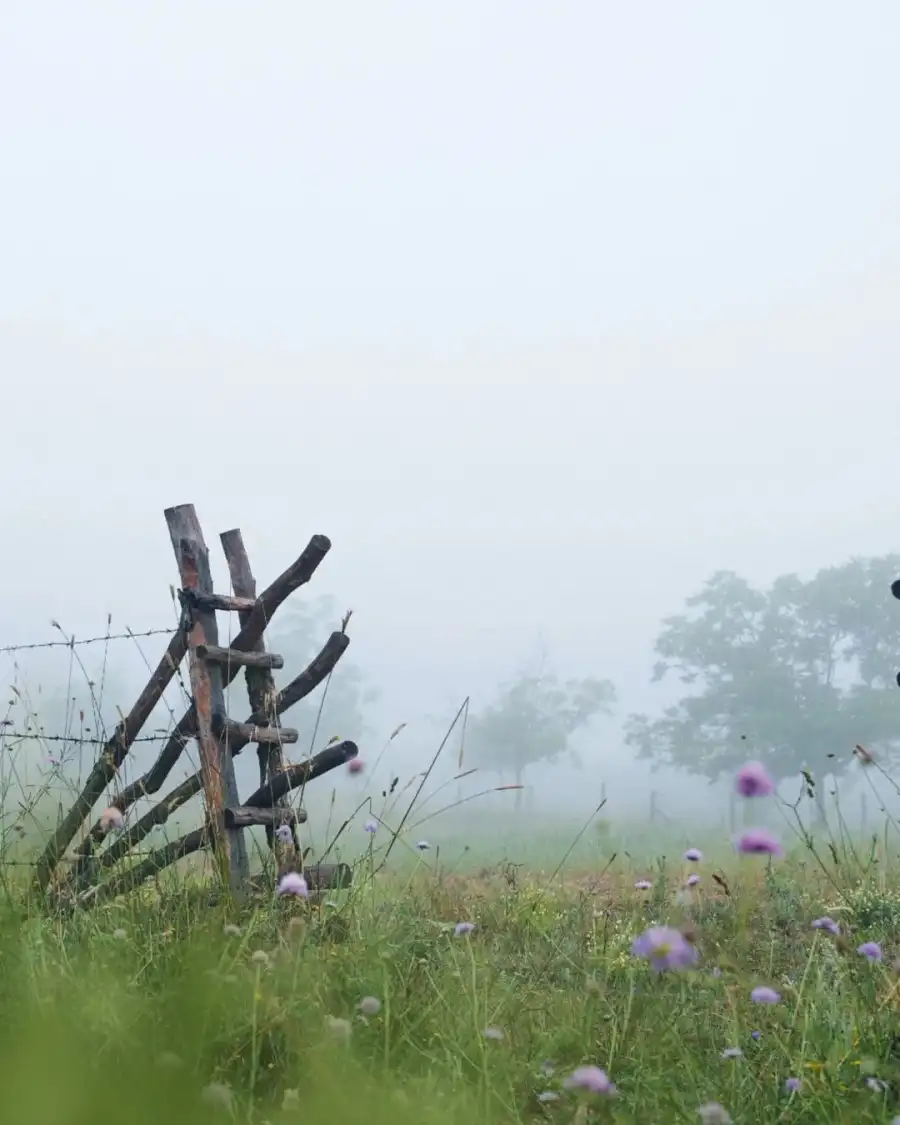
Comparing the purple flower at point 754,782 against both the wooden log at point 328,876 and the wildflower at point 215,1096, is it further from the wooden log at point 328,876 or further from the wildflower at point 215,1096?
the wooden log at point 328,876

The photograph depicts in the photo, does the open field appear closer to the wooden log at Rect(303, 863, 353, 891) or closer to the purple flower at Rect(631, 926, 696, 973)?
the purple flower at Rect(631, 926, 696, 973)

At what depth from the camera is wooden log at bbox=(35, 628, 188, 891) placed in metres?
5.93

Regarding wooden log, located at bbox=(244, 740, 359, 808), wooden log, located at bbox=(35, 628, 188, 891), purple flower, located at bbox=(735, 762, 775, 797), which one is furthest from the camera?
wooden log, located at bbox=(35, 628, 188, 891)

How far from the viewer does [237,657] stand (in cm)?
627

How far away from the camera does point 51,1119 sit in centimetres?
185

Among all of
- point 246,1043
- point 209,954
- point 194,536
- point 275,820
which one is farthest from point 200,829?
point 246,1043

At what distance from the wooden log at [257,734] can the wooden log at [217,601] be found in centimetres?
65

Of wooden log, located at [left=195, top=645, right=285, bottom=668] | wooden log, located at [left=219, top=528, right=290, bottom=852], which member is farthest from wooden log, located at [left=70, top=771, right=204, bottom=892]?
wooden log, located at [left=195, top=645, right=285, bottom=668]

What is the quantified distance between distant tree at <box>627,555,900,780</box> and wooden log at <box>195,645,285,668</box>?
50476mm

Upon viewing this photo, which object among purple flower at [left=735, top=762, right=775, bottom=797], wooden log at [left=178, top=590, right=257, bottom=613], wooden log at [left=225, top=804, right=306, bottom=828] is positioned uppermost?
wooden log at [left=178, top=590, right=257, bottom=613]

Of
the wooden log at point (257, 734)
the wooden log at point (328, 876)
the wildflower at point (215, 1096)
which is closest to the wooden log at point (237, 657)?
the wooden log at point (257, 734)

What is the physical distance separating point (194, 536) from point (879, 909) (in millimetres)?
6001

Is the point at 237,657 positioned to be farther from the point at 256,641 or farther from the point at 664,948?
the point at 664,948

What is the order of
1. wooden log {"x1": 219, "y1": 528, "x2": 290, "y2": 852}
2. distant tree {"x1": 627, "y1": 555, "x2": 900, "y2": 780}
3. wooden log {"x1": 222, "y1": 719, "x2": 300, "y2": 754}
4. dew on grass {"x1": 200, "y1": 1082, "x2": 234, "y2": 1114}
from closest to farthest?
1. dew on grass {"x1": 200, "y1": 1082, "x2": 234, "y2": 1114}
2. wooden log {"x1": 222, "y1": 719, "x2": 300, "y2": 754}
3. wooden log {"x1": 219, "y1": 528, "x2": 290, "y2": 852}
4. distant tree {"x1": 627, "y1": 555, "x2": 900, "y2": 780}
